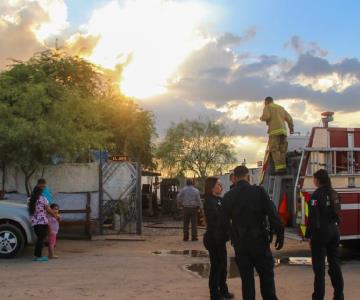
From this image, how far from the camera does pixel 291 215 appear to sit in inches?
486

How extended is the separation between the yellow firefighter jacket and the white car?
543 centimetres

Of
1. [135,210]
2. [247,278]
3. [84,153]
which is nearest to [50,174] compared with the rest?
[84,153]

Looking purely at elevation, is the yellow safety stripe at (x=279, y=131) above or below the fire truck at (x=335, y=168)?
above

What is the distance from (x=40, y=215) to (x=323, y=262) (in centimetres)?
656

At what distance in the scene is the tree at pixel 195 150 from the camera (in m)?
43.4

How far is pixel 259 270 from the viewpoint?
635 cm

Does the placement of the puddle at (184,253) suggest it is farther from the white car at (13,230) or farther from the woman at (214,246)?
the woman at (214,246)

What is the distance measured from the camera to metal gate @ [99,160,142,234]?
16609 millimetres

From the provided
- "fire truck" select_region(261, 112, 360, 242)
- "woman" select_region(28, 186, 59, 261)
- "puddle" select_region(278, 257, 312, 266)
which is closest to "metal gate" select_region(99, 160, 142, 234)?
"woman" select_region(28, 186, 59, 261)

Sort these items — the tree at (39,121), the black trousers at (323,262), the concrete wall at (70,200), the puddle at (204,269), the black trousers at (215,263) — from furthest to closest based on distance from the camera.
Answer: the concrete wall at (70,200) < the tree at (39,121) < the puddle at (204,269) < the black trousers at (215,263) < the black trousers at (323,262)

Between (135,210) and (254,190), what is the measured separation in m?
10.9

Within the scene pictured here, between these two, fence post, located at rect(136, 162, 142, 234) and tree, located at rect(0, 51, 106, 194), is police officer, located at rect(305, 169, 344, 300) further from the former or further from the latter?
fence post, located at rect(136, 162, 142, 234)

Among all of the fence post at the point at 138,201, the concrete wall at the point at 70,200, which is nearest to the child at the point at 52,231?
the concrete wall at the point at 70,200

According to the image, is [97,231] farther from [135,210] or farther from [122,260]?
[122,260]
